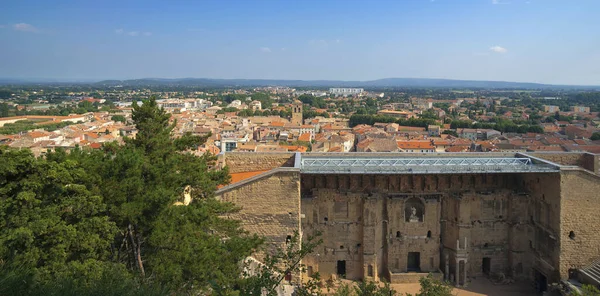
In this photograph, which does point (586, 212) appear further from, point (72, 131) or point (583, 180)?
point (72, 131)

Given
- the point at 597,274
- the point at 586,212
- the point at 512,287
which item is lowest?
the point at 512,287

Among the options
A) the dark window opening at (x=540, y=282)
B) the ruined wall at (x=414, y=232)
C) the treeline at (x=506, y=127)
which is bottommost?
the dark window opening at (x=540, y=282)

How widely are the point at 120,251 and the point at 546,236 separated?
16299 millimetres

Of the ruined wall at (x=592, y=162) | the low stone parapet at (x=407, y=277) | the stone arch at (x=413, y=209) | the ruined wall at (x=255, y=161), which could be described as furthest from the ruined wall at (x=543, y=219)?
the ruined wall at (x=255, y=161)

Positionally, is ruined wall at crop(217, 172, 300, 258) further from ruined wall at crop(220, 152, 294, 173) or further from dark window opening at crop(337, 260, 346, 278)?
ruined wall at crop(220, 152, 294, 173)

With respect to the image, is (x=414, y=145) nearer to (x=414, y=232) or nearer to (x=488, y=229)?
(x=488, y=229)

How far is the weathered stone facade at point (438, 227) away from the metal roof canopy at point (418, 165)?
0.58 metres

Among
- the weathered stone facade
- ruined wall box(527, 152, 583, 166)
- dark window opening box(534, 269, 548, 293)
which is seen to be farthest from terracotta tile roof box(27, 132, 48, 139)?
dark window opening box(534, 269, 548, 293)

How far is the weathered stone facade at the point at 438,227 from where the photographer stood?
62.4 ft

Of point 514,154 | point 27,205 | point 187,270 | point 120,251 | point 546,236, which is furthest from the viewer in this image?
point 514,154

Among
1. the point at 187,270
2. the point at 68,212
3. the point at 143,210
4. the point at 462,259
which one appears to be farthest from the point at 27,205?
the point at 462,259

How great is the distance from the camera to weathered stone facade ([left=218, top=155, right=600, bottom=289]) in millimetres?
19031

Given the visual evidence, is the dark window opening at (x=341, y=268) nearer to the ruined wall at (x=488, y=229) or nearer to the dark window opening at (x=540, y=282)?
the ruined wall at (x=488, y=229)

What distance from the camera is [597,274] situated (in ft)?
57.1
